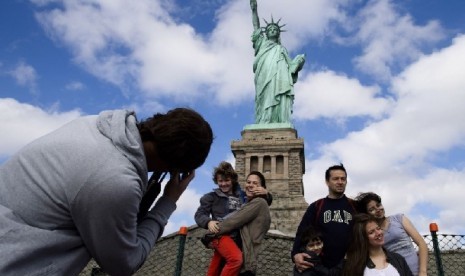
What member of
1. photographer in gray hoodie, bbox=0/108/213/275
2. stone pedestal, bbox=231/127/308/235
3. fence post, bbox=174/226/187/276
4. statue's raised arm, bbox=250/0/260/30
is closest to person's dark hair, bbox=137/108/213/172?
photographer in gray hoodie, bbox=0/108/213/275

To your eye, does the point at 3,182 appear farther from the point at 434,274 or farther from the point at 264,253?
the point at 434,274

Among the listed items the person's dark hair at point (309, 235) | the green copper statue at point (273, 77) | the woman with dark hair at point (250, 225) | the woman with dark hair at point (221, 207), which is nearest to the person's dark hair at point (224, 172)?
the woman with dark hair at point (221, 207)

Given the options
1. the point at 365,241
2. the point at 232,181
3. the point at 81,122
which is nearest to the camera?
the point at 81,122

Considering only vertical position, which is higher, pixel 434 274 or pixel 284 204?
pixel 284 204

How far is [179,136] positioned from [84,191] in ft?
1.42

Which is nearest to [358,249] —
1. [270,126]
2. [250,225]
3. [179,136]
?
[250,225]

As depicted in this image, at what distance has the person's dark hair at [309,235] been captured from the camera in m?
4.47

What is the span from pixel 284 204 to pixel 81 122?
62.8ft

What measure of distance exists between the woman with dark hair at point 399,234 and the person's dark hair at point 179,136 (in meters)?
3.32

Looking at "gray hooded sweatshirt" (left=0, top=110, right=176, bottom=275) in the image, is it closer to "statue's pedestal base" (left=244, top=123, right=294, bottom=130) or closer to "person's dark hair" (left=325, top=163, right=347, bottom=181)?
"person's dark hair" (left=325, top=163, right=347, bottom=181)

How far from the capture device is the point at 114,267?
1.62m

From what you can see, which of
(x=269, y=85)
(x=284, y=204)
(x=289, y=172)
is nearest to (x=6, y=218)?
(x=284, y=204)

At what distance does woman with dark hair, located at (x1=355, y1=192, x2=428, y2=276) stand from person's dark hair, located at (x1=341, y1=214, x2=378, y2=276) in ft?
2.14

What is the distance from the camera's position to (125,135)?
5.38ft
